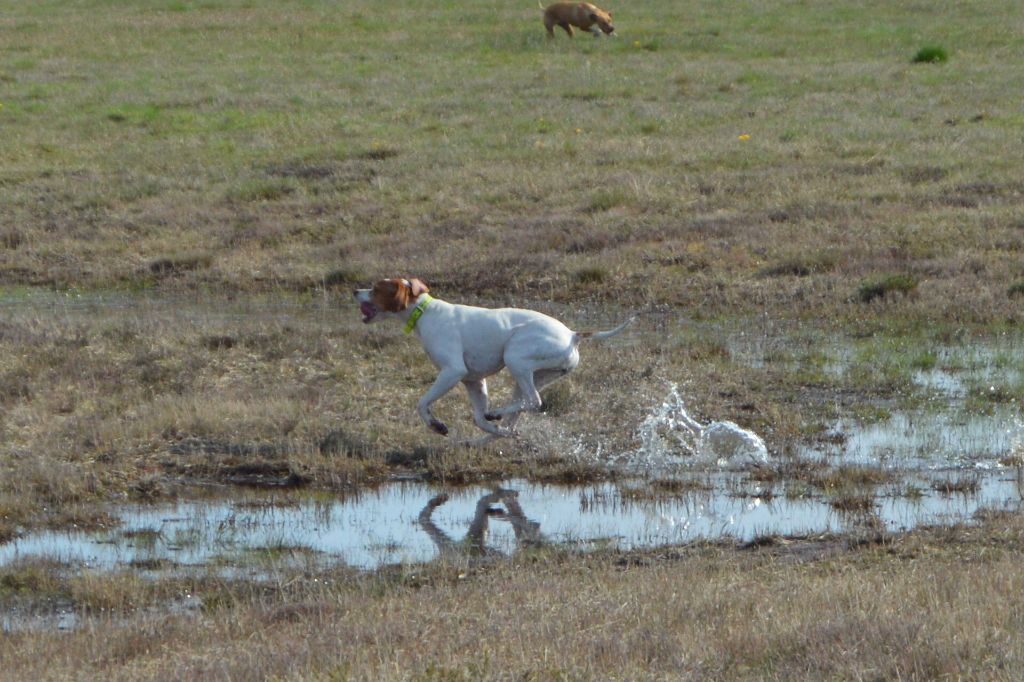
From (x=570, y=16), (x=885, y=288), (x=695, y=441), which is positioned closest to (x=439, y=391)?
(x=695, y=441)

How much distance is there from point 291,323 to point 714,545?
639cm

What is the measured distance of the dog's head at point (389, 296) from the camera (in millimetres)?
9070

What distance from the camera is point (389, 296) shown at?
9078mm

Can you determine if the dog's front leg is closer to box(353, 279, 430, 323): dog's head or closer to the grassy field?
the grassy field

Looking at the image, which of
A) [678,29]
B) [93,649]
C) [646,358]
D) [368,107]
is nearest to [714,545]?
[93,649]

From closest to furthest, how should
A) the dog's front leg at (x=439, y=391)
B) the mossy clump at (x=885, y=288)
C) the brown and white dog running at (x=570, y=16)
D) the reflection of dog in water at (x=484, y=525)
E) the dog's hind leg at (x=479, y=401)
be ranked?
the reflection of dog in water at (x=484, y=525) < the dog's front leg at (x=439, y=391) < the dog's hind leg at (x=479, y=401) < the mossy clump at (x=885, y=288) < the brown and white dog running at (x=570, y=16)

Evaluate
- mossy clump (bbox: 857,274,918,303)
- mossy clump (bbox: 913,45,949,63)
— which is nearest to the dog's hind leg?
mossy clump (bbox: 857,274,918,303)

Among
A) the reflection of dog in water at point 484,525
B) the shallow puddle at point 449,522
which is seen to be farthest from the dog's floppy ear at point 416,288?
the reflection of dog in water at point 484,525

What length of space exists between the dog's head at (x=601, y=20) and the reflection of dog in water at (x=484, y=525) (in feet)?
84.3

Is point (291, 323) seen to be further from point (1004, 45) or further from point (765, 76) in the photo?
point (1004, 45)

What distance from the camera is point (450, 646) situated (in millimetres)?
5453

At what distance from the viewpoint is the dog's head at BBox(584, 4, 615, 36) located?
33.0 meters

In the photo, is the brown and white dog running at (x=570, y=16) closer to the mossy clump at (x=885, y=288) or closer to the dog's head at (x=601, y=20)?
the dog's head at (x=601, y=20)

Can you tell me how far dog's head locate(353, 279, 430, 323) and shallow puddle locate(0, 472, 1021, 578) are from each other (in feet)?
3.67
